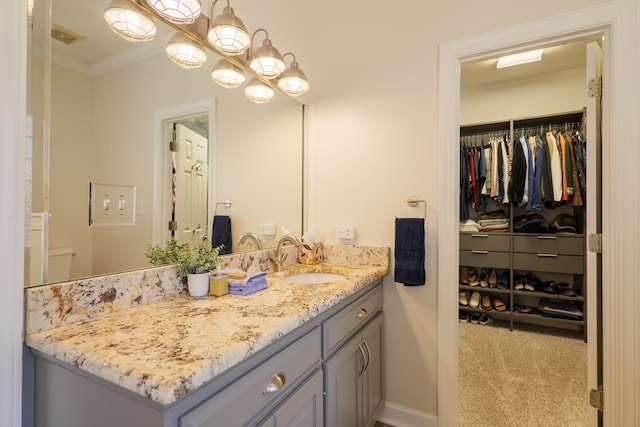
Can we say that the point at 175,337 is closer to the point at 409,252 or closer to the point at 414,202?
the point at 409,252

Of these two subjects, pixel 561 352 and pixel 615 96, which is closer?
pixel 615 96

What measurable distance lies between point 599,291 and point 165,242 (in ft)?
6.31

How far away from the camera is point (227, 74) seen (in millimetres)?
1423

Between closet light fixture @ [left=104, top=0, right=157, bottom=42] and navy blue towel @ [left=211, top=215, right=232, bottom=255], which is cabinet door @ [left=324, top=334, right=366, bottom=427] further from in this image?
closet light fixture @ [left=104, top=0, right=157, bottom=42]

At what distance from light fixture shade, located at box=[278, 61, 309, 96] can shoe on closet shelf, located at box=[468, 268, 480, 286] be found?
2.69 meters

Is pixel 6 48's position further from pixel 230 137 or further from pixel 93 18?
pixel 230 137

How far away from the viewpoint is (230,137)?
1.52 meters

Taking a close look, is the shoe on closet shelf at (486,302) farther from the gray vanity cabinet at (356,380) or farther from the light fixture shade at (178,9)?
the light fixture shade at (178,9)

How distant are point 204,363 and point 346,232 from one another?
50.4 inches

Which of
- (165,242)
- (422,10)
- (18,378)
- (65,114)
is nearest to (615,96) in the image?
(422,10)

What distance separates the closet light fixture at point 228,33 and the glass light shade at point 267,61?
0.19 metres

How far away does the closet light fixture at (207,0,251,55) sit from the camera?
1.21 meters

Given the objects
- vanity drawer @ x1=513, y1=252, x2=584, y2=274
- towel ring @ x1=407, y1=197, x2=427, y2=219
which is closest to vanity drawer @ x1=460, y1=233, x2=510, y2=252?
vanity drawer @ x1=513, y1=252, x2=584, y2=274

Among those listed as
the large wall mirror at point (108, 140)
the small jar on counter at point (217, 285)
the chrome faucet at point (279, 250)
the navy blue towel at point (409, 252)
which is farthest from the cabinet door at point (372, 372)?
the large wall mirror at point (108, 140)
